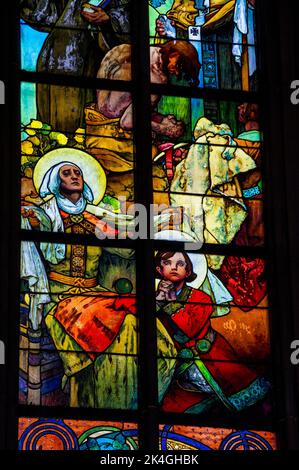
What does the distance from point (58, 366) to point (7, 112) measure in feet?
5.59

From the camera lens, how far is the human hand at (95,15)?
13750 millimetres

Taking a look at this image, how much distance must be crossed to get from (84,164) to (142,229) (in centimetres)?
58

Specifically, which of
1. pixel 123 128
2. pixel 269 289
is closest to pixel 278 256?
pixel 269 289

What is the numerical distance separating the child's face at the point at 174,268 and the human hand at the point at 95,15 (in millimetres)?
1781

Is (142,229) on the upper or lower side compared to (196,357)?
upper

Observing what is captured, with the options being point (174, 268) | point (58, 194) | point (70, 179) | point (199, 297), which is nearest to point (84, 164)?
point (70, 179)

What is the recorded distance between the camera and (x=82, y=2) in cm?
1380

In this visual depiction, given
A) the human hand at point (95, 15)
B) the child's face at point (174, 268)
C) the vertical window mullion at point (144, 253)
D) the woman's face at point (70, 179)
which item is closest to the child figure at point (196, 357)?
the child's face at point (174, 268)

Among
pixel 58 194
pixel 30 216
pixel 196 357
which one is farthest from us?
pixel 58 194

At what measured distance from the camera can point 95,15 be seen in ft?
45.2

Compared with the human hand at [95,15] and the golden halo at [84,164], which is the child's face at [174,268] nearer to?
the golden halo at [84,164]

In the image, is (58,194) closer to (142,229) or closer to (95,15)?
(142,229)

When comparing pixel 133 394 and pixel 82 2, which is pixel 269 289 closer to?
pixel 133 394

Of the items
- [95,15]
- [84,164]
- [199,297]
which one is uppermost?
[95,15]
